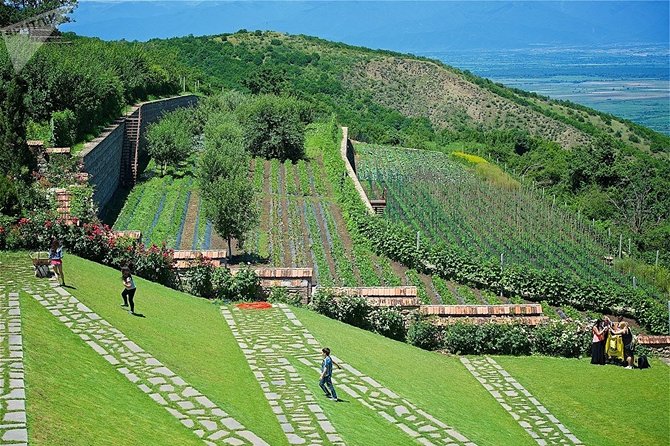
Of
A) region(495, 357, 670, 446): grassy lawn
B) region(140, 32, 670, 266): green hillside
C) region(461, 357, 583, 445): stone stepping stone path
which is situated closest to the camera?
region(461, 357, 583, 445): stone stepping stone path

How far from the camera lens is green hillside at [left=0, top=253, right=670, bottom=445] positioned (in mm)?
10039

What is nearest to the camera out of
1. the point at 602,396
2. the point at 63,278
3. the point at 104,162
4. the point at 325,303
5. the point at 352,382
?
the point at 352,382

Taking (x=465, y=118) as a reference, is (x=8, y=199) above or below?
below

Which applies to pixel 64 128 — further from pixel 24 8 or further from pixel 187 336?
pixel 24 8

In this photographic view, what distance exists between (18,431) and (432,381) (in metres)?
6.99

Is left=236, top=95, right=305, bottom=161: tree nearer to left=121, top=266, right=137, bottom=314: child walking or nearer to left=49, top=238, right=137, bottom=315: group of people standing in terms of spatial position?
left=49, top=238, right=137, bottom=315: group of people standing

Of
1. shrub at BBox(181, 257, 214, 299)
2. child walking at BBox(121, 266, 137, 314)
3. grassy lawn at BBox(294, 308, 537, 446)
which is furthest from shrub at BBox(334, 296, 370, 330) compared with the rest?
child walking at BBox(121, 266, 137, 314)

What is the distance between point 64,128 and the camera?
2606 centimetres

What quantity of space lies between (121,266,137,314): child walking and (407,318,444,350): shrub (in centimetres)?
517

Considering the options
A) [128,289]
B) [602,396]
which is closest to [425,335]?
[602,396]

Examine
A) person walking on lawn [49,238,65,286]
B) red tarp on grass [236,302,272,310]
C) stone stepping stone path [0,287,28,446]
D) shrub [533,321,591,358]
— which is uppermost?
person walking on lawn [49,238,65,286]

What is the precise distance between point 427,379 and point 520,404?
4.61 feet

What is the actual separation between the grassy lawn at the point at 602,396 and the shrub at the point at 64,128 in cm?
1445

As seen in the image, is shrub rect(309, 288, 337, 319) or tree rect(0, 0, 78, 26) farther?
tree rect(0, 0, 78, 26)
